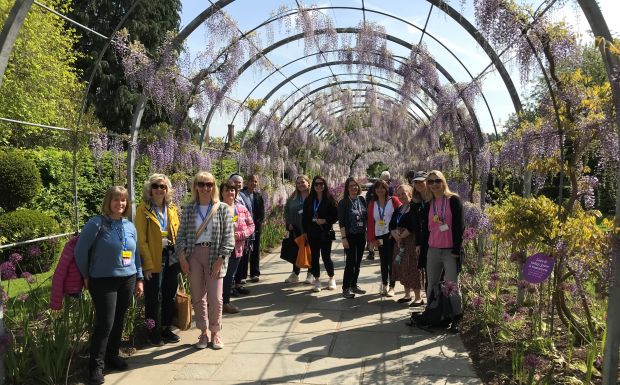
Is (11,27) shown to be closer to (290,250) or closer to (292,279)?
(290,250)

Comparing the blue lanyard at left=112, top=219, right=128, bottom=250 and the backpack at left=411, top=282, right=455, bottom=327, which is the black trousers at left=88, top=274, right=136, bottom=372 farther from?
the backpack at left=411, top=282, right=455, bottom=327

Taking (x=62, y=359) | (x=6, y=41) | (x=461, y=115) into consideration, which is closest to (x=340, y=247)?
Result: (x=461, y=115)

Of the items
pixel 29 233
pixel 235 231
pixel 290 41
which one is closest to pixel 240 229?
pixel 235 231

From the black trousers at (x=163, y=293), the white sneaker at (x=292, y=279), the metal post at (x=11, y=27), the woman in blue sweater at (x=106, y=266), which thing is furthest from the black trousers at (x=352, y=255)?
the metal post at (x=11, y=27)

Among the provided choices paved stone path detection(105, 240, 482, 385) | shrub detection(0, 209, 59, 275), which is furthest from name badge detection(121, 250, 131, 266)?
shrub detection(0, 209, 59, 275)

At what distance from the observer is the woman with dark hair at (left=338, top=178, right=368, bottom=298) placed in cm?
531

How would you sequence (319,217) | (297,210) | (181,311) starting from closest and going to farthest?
1. (181,311)
2. (319,217)
3. (297,210)

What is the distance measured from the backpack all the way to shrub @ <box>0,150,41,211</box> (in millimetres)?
6299

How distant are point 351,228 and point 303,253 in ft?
3.03

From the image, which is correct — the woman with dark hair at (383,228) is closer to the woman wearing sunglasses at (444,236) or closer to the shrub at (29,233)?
the woman wearing sunglasses at (444,236)

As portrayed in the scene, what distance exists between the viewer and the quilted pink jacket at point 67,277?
308 centimetres

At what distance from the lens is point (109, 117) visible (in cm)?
1873

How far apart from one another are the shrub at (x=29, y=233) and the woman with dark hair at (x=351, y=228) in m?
4.31

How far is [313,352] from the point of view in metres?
3.76
